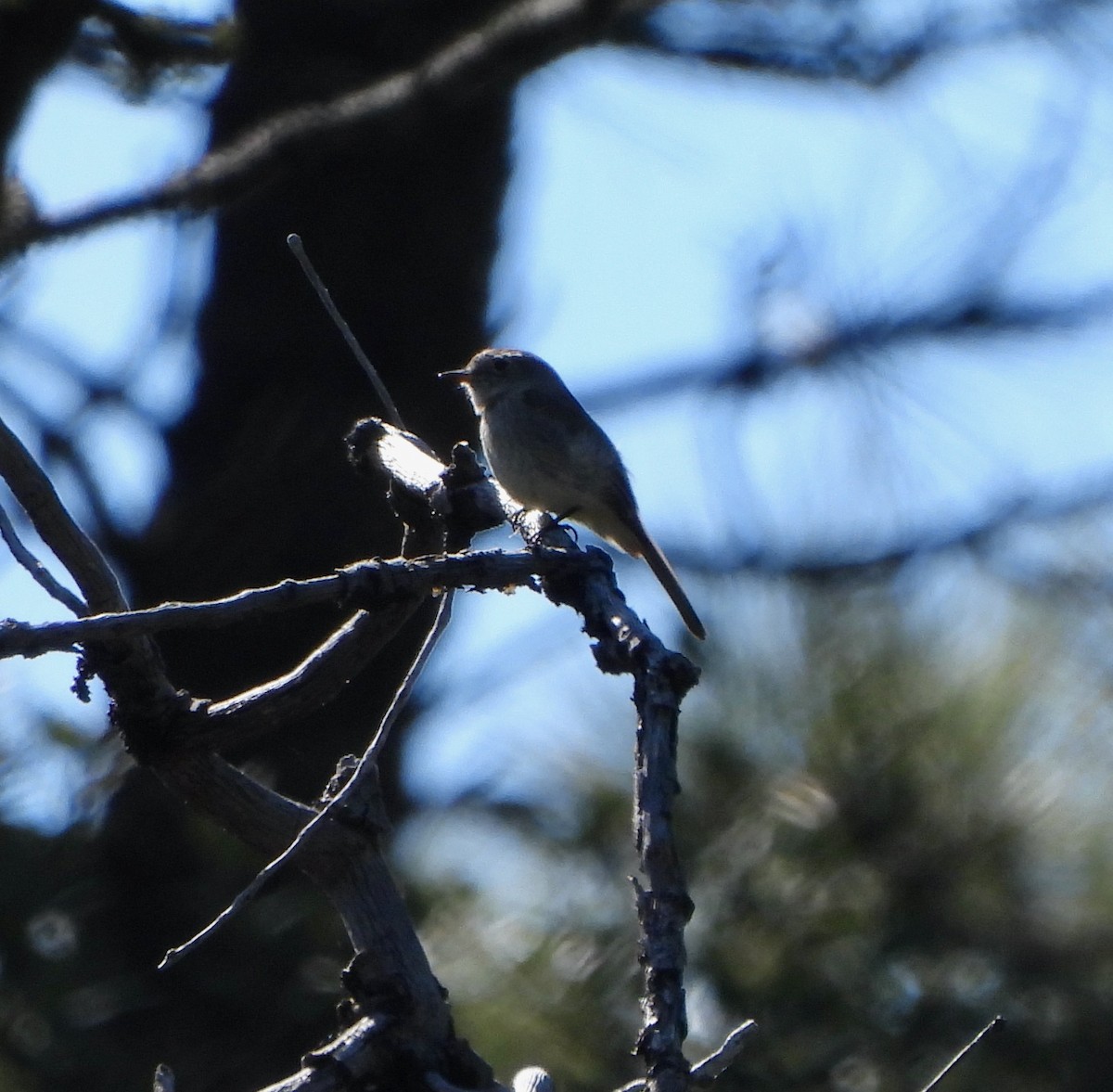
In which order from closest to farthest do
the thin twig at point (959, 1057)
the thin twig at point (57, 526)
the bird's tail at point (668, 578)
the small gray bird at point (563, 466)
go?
the thin twig at point (959, 1057)
the thin twig at point (57, 526)
the bird's tail at point (668, 578)
the small gray bird at point (563, 466)

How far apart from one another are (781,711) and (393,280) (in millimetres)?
2126

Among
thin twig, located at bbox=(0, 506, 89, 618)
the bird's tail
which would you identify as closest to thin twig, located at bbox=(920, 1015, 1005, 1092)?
thin twig, located at bbox=(0, 506, 89, 618)

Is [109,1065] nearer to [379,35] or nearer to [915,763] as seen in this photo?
[915,763]

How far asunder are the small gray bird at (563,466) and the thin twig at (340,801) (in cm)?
174

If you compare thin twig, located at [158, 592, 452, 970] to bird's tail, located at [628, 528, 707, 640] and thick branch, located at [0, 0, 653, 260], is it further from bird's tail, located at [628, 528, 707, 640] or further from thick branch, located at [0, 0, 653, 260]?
thick branch, located at [0, 0, 653, 260]

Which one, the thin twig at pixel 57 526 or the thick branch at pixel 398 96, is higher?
the thin twig at pixel 57 526

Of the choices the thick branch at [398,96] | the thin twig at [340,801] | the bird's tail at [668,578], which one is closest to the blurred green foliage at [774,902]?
the bird's tail at [668,578]

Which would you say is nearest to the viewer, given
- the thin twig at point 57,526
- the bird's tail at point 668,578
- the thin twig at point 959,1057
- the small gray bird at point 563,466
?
the thin twig at point 959,1057

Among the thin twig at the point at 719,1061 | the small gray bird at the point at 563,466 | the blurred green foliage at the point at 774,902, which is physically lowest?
the blurred green foliage at the point at 774,902

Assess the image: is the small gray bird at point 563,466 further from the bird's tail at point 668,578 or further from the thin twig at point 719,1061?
the thin twig at point 719,1061

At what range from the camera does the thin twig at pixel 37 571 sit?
1623 millimetres

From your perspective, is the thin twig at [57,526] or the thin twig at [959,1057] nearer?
the thin twig at [959,1057]

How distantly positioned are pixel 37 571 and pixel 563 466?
212 cm

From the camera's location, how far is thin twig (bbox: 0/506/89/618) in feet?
5.32
